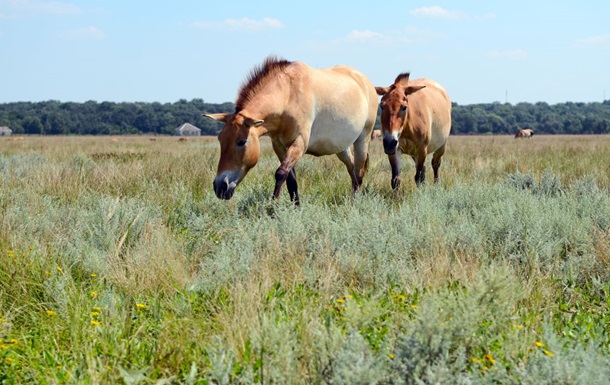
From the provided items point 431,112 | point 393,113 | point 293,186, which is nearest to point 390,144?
point 393,113

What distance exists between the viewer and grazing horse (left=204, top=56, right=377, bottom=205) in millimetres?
5762

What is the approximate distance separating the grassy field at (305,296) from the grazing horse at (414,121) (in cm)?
150

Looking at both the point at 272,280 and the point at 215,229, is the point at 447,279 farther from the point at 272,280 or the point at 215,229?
the point at 215,229

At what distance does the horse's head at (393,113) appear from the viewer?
7.39m

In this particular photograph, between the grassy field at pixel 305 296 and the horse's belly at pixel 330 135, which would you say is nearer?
the grassy field at pixel 305 296

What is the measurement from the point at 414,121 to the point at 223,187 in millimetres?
3632

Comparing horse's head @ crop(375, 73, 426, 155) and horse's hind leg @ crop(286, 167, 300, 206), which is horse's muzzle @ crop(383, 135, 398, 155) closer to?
horse's head @ crop(375, 73, 426, 155)

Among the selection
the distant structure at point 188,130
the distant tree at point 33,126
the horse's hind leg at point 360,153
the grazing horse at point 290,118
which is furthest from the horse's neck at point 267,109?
the distant tree at point 33,126

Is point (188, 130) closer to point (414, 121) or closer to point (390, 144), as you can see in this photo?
point (414, 121)

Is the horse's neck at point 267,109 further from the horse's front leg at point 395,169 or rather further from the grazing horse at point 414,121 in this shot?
the horse's front leg at point 395,169

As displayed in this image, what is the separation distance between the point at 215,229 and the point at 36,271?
1.96 m

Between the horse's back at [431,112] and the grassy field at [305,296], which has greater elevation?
the horse's back at [431,112]

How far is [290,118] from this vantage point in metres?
6.35

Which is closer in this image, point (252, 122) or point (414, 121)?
point (252, 122)
